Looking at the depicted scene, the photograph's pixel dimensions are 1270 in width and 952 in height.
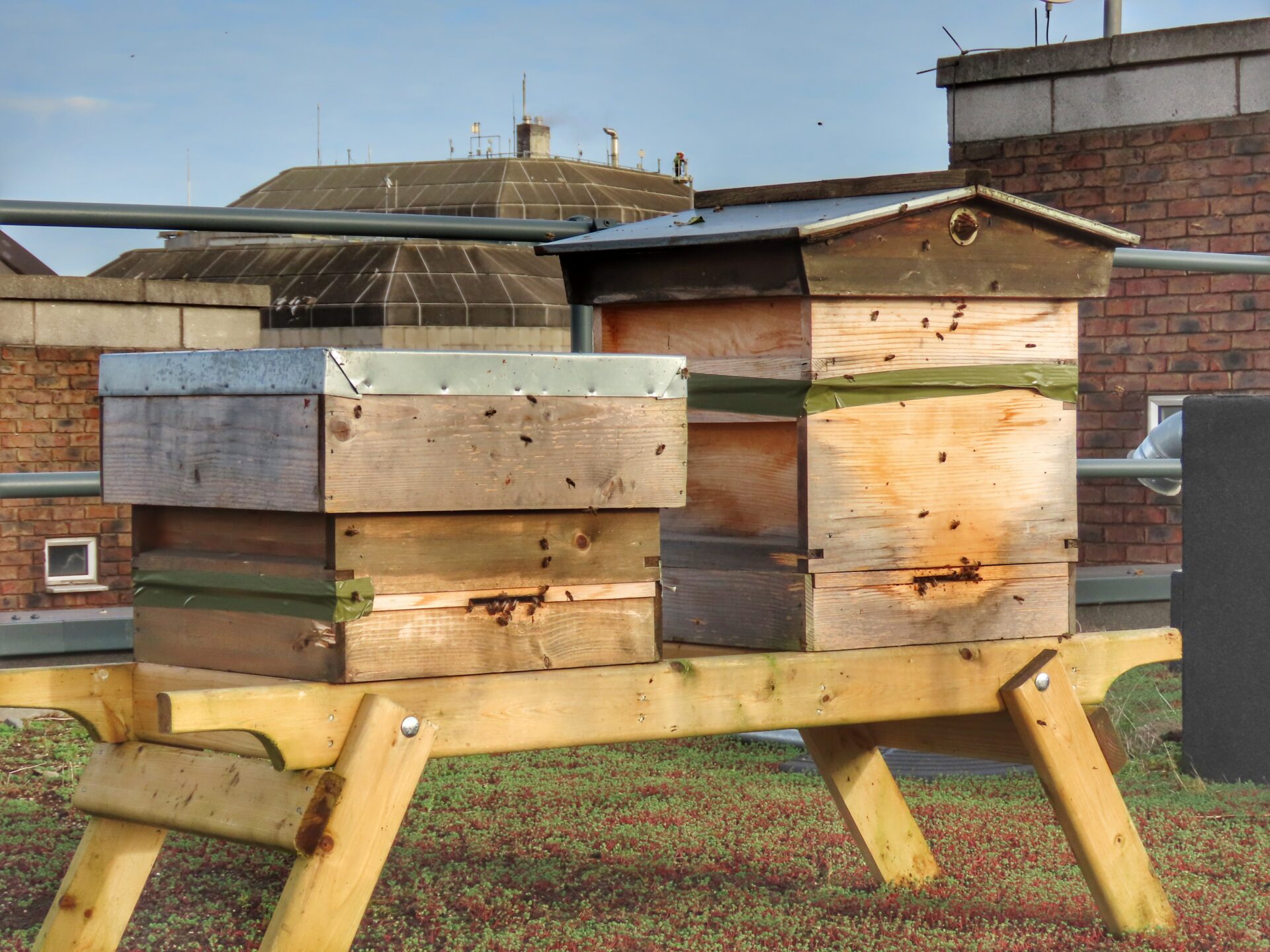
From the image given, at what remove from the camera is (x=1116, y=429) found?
851cm

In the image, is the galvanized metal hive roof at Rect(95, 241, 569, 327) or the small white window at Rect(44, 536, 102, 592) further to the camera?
the galvanized metal hive roof at Rect(95, 241, 569, 327)

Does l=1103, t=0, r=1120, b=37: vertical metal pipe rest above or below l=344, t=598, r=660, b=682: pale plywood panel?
above

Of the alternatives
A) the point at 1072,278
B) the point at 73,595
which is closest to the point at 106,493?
the point at 1072,278

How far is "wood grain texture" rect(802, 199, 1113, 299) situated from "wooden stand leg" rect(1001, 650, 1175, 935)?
711 mm

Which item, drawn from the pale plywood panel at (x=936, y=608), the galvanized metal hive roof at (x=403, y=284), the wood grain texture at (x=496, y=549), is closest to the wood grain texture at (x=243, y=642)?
the wood grain texture at (x=496, y=549)

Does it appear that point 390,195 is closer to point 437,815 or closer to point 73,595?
point 73,595

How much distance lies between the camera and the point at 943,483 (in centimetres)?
258

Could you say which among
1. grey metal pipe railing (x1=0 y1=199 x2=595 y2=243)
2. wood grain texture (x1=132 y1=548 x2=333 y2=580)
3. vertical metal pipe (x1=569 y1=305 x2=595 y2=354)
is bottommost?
wood grain texture (x1=132 y1=548 x2=333 y2=580)

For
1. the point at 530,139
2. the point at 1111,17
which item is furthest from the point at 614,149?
the point at 1111,17

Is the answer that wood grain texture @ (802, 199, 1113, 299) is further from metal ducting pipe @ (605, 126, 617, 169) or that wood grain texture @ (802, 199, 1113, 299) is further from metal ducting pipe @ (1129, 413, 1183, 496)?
metal ducting pipe @ (605, 126, 617, 169)

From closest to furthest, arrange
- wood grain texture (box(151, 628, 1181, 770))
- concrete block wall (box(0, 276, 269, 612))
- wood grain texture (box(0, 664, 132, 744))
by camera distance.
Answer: wood grain texture (box(151, 628, 1181, 770)), wood grain texture (box(0, 664, 132, 744)), concrete block wall (box(0, 276, 269, 612))

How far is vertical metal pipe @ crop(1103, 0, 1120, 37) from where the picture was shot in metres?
8.85

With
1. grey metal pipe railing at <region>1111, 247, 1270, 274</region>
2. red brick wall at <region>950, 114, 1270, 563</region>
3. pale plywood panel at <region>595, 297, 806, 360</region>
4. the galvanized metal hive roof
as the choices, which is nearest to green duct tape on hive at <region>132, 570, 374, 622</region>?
pale plywood panel at <region>595, 297, 806, 360</region>

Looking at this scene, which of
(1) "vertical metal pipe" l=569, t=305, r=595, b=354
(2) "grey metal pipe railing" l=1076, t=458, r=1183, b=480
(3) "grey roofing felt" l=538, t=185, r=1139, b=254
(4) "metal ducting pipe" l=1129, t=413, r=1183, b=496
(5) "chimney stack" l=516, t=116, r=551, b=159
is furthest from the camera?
(5) "chimney stack" l=516, t=116, r=551, b=159
